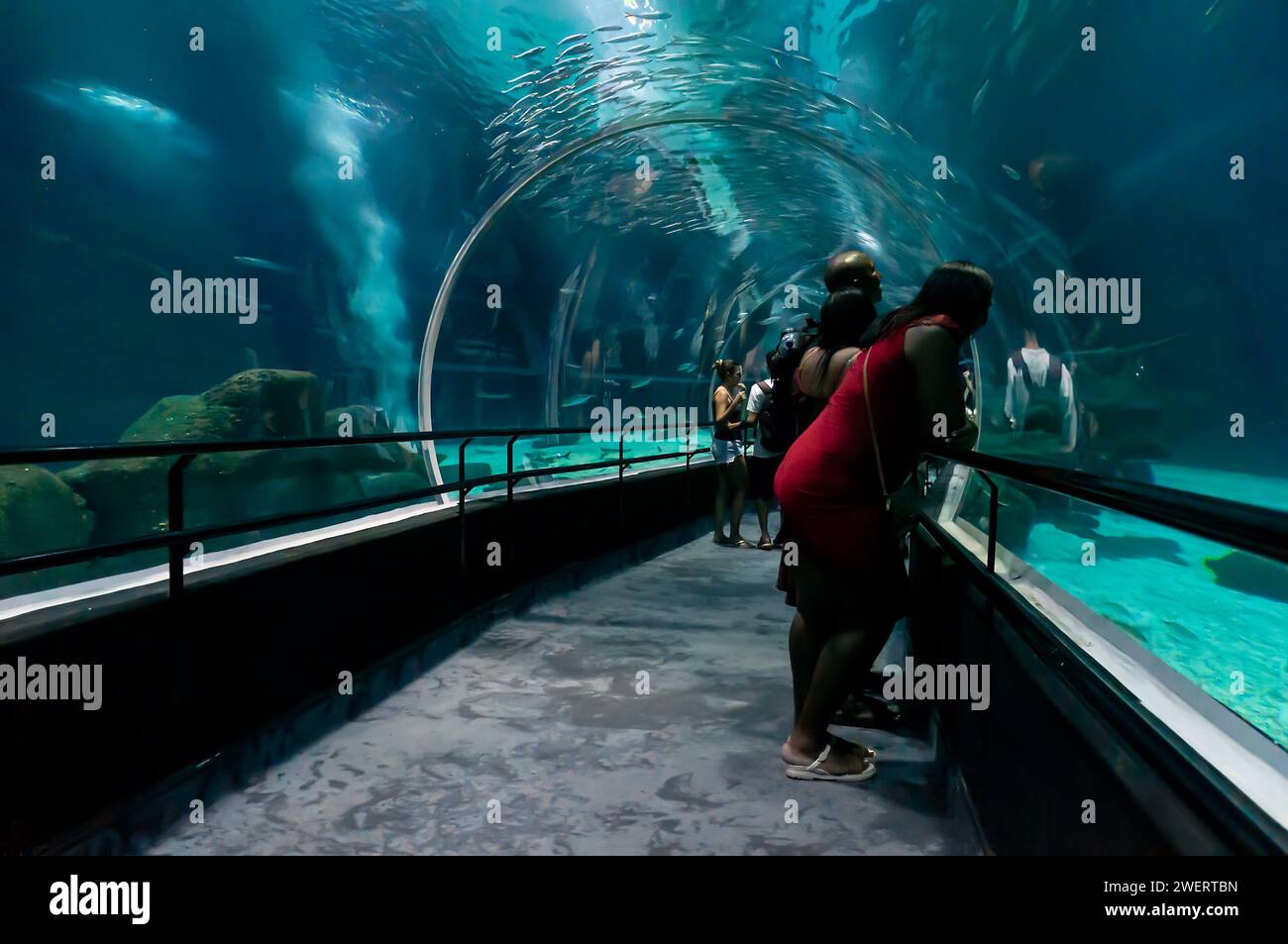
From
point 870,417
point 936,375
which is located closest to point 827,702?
point 870,417

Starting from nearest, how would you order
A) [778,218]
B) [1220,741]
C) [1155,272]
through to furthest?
[1220,741], [1155,272], [778,218]

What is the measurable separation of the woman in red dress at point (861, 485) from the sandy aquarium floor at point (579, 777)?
0.34 m

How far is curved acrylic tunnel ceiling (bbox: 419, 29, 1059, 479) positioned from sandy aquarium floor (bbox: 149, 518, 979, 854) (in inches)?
179

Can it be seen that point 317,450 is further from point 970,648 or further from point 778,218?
point 970,648

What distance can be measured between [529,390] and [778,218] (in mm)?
6242

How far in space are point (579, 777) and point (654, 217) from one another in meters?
13.5

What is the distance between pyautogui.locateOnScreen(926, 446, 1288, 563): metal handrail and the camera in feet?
3.93

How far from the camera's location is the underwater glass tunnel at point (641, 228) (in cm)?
923

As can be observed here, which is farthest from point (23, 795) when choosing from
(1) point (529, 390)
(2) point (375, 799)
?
(1) point (529, 390)

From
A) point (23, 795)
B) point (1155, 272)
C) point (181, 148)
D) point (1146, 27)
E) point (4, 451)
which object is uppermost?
point (181, 148)

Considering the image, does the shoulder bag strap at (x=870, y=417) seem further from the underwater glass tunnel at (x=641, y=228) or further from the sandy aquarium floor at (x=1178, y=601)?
the sandy aquarium floor at (x=1178, y=601)

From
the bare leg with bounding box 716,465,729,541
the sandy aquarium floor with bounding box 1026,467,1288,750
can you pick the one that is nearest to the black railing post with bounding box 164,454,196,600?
the bare leg with bounding box 716,465,729,541

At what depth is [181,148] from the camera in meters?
29.7

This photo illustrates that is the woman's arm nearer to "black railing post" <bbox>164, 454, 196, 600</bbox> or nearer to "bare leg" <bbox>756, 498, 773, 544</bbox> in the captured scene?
"black railing post" <bbox>164, 454, 196, 600</bbox>
